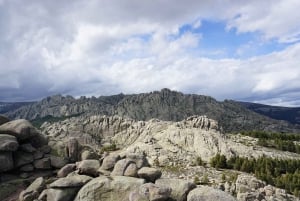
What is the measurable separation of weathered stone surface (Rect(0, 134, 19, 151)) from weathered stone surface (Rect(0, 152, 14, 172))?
3.11 ft

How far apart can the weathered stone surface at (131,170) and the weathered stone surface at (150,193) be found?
3.75m

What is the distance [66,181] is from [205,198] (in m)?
12.8

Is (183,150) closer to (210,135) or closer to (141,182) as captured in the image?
(210,135)

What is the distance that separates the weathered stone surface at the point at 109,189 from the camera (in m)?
35.5

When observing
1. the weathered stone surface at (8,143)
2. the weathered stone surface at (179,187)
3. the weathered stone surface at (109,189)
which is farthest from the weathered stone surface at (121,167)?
the weathered stone surface at (8,143)

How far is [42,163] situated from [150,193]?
1820 cm

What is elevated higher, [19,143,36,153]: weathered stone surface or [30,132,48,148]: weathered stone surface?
[30,132,48,148]: weathered stone surface

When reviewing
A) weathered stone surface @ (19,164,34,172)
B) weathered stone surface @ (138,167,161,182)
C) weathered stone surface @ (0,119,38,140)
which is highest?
weathered stone surface @ (0,119,38,140)

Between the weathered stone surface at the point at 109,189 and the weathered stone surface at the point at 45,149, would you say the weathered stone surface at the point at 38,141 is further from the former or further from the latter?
the weathered stone surface at the point at 109,189

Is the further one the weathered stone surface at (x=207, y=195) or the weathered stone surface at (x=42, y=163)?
the weathered stone surface at (x=42, y=163)

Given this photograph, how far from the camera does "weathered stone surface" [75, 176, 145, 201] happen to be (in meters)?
35.5

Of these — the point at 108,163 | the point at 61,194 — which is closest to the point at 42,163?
the point at 108,163

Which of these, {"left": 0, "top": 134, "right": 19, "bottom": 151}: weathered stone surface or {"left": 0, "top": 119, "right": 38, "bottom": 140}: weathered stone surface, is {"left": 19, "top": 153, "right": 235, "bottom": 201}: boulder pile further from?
{"left": 0, "top": 119, "right": 38, "bottom": 140}: weathered stone surface

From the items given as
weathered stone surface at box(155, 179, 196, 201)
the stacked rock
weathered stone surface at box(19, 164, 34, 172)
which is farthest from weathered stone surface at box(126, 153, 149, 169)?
weathered stone surface at box(19, 164, 34, 172)
